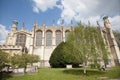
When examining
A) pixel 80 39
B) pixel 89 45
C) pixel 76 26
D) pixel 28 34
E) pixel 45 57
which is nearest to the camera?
pixel 89 45

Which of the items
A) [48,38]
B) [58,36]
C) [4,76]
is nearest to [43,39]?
[48,38]

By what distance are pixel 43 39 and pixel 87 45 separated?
21869 millimetres

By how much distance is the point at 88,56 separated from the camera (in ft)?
48.3

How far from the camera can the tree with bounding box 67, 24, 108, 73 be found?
14711 mm

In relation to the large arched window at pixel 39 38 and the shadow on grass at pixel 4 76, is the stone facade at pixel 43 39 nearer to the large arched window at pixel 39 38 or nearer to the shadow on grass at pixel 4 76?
the large arched window at pixel 39 38

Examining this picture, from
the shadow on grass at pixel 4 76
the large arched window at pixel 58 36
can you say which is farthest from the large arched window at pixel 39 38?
the shadow on grass at pixel 4 76

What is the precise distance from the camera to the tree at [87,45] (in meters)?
14.7

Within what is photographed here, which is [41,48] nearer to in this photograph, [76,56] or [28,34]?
[28,34]

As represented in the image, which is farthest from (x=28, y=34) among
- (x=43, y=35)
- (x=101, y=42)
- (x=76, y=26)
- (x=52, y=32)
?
(x=101, y=42)

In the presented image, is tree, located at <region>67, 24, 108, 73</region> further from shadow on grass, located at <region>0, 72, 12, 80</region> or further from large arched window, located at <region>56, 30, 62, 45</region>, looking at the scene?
large arched window, located at <region>56, 30, 62, 45</region>

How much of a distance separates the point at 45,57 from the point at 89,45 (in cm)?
2075

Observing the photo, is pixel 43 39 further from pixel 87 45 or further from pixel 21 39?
pixel 87 45

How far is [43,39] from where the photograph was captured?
35125 mm

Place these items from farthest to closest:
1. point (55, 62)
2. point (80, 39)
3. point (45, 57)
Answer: point (45, 57)
point (55, 62)
point (80, 39)
